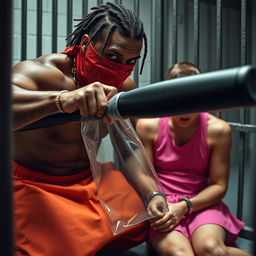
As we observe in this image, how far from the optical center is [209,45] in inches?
142

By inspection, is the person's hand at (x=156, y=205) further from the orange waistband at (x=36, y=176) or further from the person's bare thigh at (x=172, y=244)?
the orange waistband at (x=36, y=176)

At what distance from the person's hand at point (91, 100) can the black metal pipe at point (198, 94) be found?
0.70 feet

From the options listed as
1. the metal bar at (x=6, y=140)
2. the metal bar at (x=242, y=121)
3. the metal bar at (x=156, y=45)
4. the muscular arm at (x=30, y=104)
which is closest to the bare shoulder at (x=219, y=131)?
the metal bar at (x=242, y=121)

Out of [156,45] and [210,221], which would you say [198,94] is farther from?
[156,45]

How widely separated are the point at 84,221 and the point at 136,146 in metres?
0.38

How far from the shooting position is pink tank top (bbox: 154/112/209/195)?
1586 millimetres

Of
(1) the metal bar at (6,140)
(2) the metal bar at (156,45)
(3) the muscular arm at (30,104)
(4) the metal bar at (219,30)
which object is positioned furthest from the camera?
(2) the metal bar at (156,45)

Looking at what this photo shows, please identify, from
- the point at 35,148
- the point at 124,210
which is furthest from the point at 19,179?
the point at 124,210

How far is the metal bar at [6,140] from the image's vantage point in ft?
0.99

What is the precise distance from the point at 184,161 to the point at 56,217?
565mm

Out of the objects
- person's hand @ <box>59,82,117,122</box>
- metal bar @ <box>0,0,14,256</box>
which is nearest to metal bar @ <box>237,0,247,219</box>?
person's hand @ <box>59,82,117,122</box>

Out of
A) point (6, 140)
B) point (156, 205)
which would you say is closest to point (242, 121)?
point (156, 205)

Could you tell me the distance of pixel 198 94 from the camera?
1.37 ft

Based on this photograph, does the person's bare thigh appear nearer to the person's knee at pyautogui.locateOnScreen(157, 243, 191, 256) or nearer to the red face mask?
the person's knee at pyautogui.locateOnScreen(157, 243, 191, 256)
